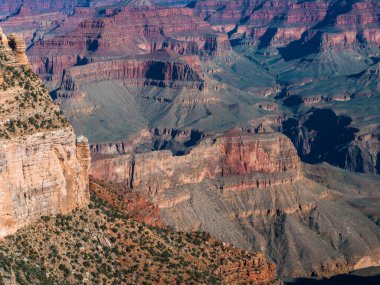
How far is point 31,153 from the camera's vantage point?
32.4 metres

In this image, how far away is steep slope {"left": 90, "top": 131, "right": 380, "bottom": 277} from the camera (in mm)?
84938

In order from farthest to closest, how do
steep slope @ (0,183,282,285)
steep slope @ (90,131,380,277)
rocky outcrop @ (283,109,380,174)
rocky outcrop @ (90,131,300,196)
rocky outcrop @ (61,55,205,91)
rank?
rocky outcrop @ (61,55,205,91), rocky outcrop @ (283,109,380,174), rocky outcrop @ (90,131,300,196), steep slope @ (90,131,380,277), steep slope @ (0,183,282,285)

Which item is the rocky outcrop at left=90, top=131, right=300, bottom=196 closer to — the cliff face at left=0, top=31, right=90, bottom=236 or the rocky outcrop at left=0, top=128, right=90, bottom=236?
the cliff face at left=0, top=31, right=90, bottom=236

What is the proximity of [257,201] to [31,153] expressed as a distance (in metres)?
61.4

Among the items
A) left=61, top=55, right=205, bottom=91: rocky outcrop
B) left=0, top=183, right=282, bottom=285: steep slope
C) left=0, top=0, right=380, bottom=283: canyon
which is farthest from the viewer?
left=61, top=55, right=205, bottom=91: rocky outcrop

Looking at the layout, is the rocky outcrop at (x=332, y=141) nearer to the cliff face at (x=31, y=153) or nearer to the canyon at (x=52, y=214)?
the canyon at (x=52, y=214)

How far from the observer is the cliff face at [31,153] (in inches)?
1245

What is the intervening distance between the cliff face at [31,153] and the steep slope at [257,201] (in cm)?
4599

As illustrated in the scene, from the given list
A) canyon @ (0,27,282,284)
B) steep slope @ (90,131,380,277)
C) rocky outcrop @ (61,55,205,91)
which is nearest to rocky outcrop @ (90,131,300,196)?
steep slope @ (90,131,380,277)

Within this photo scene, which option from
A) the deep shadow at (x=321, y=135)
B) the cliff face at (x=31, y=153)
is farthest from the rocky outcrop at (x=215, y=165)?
the deep shadow at (x=321, y=135)

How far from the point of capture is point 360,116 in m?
168

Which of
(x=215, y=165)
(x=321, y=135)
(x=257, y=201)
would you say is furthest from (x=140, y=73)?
(x=257, y=201)

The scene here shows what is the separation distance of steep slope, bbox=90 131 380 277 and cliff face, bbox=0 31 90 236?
45988 mm

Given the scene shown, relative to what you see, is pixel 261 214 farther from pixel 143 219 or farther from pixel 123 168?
pixel 143 219
